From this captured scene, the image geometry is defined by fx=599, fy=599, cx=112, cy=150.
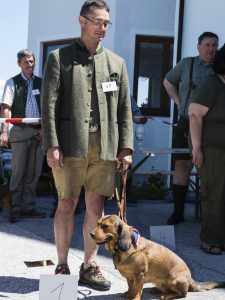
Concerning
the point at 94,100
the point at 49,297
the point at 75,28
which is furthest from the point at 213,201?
the point at 75,28

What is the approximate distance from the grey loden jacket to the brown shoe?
0.81 m

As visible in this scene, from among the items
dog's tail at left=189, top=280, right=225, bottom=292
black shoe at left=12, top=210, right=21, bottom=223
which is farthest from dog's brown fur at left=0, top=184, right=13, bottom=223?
dog's tail at left=189, top=280, right=225, bottom=292

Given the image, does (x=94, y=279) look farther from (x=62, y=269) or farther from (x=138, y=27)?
(x=138, y=27)

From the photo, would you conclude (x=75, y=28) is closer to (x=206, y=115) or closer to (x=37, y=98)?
(x=37, y=98)

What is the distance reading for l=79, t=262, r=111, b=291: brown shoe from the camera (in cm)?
414

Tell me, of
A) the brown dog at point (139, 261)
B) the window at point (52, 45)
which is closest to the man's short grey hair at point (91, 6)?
the brown dog at point (139, 261)

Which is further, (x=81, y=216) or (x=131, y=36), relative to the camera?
(x=131, y=36)

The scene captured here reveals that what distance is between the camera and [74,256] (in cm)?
510

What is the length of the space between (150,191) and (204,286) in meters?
4.79

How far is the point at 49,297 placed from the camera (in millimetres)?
3504

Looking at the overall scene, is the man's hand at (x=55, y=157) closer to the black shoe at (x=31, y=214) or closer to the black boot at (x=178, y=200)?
the black boot at (x=178, y=200)

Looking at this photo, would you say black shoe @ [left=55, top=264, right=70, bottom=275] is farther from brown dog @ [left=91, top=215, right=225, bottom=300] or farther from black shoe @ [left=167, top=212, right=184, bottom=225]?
black shoe @ [left=167, top=212, right=184, bottom=225]

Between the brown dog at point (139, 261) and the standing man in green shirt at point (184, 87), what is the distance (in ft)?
8.20

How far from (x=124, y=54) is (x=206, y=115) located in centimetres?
559
